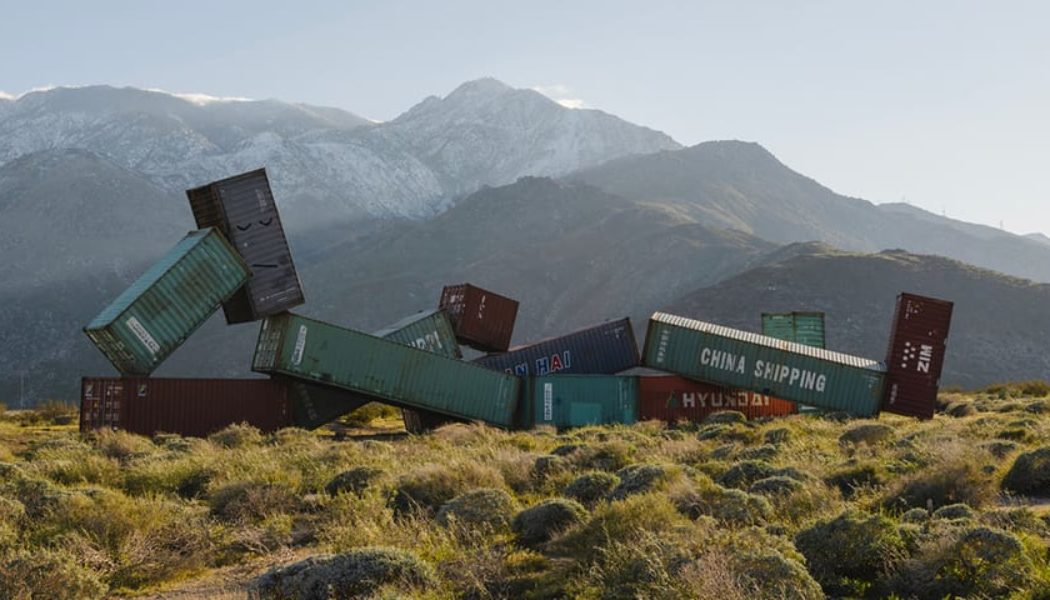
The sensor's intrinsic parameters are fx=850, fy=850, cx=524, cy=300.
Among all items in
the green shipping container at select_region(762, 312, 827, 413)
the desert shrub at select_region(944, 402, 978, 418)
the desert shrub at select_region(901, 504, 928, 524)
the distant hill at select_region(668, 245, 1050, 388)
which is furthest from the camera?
the distant hill at select_region(668, 245, 1050, 388)

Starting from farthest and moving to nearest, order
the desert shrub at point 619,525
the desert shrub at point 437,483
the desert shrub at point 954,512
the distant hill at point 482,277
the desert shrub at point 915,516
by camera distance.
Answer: the distant hill at point 482,277 < the desert shrub at point 437,483 < the desert shrub at point 915,516 < the desert shrub at point 954,512 < the desert shrub at point 619,525

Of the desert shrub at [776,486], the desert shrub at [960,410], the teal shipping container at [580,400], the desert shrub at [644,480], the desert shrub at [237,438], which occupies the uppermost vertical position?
the desert shrub at [776,486]

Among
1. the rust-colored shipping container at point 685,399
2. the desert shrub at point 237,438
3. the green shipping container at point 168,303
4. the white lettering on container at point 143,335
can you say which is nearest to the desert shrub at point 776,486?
the desert shrub at point 237,438

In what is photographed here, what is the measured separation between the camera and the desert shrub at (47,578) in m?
8.93

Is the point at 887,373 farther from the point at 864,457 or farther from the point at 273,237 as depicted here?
the point at 273,237

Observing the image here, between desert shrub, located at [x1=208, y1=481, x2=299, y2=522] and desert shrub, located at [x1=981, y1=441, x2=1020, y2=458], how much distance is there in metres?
14.6

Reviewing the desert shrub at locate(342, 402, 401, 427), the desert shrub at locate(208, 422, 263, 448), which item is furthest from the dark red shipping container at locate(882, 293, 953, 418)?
the desert shrub at locate(342, 402, 401, 427)

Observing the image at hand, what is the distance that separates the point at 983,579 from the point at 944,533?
103cm

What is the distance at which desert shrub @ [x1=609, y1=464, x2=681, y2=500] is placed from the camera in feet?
44.5

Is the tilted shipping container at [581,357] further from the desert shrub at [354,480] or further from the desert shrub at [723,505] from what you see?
the desert shrub at [723,505]

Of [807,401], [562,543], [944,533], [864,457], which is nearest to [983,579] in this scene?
[944,533]

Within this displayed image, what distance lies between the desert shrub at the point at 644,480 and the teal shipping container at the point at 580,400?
2263 cm

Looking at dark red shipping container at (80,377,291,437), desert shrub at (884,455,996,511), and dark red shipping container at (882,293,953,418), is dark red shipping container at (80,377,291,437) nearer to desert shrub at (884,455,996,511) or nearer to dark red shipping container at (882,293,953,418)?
desert shrub at (884,455,996,511)

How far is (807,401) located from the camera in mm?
37281
